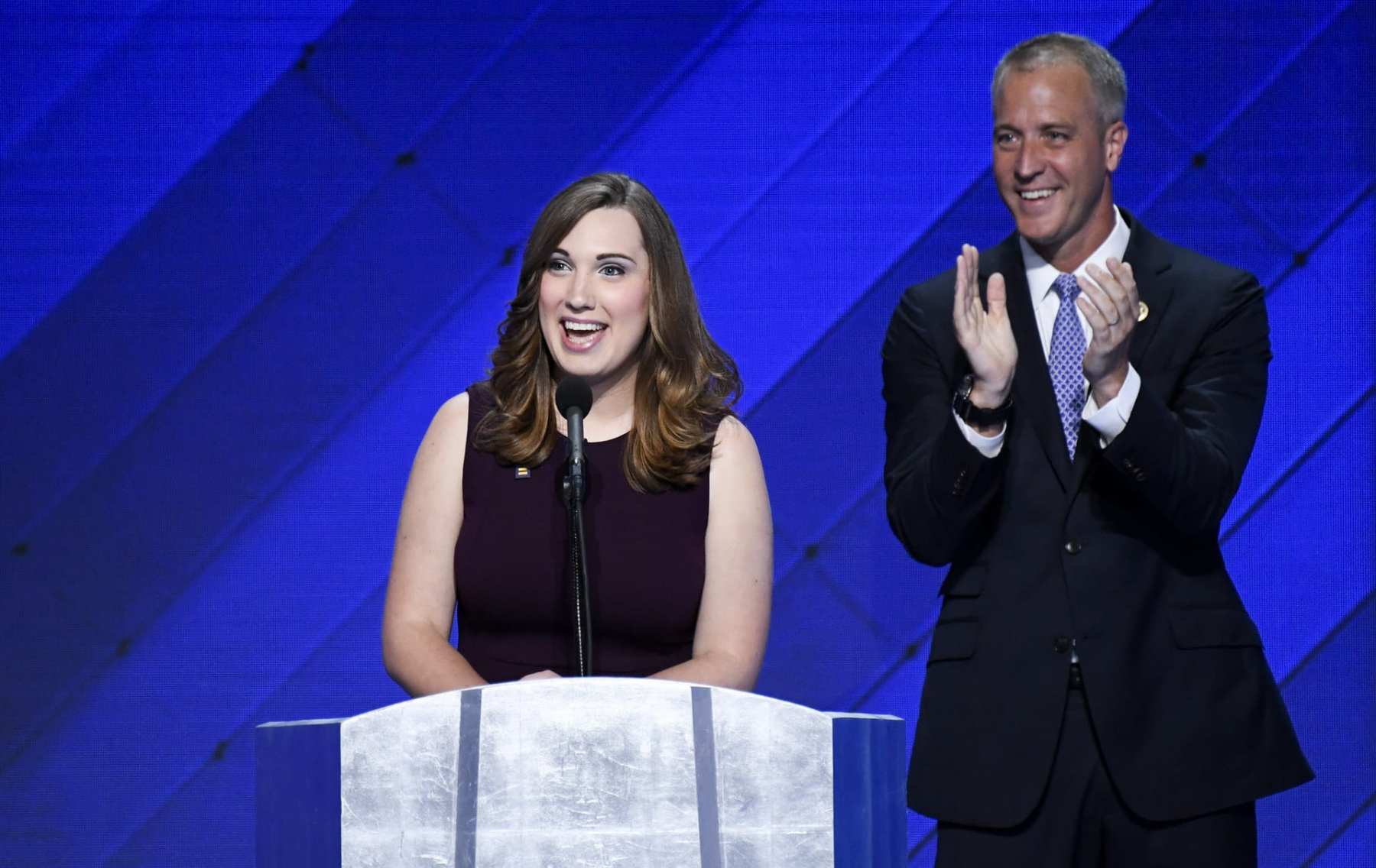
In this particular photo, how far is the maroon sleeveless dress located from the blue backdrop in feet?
4.19

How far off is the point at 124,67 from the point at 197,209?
0.37m

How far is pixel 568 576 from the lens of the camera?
2354 mm

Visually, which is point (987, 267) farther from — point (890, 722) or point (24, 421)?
point (24, 421)

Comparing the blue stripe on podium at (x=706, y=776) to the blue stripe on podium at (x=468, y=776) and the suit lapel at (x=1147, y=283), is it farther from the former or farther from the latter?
the suit lapel at (x=1147, y=283)

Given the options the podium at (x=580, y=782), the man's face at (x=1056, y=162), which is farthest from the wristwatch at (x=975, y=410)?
the podium at (x=580, y=782)

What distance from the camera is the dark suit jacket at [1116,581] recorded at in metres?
2.29

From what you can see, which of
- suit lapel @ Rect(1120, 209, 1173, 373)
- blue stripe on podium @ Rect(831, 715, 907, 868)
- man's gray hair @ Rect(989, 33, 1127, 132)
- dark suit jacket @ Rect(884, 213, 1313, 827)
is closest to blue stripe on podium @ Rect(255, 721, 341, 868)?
blue stripe on podium @ Rect(831, 715, 907, 868)

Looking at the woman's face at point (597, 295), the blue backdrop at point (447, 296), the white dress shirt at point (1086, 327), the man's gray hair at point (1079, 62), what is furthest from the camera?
the blue backdrop at point (447, 296)

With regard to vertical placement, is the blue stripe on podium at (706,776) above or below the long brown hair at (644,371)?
below

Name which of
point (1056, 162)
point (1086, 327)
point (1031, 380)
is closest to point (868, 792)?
point (1031, 380)

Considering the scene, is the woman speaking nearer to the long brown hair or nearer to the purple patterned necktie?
the long brown hair

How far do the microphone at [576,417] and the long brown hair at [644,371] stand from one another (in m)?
0.33

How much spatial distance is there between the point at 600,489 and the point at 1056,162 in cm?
84

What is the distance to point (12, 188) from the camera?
3738 millimetres
